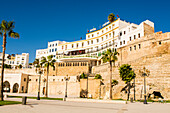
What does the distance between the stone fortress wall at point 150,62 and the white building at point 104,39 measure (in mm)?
3649

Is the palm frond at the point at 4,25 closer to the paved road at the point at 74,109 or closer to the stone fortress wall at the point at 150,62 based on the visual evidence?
the paved road at the point at 74,109

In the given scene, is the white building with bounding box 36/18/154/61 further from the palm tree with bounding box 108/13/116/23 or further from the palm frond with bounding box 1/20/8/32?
the palm frond with bounding box 1/20/8/32

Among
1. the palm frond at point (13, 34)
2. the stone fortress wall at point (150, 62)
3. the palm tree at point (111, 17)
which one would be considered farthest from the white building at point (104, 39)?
the palm frond at point (13, 34)

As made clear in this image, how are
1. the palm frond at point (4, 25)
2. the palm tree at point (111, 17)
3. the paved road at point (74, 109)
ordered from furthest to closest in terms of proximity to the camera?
the palm tree at point (111, 17)
the palm frond at point (4, 25)
the paved road at point (74, 109)

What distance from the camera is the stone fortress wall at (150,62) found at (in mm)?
33375

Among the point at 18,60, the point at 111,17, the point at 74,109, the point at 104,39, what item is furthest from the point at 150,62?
the point at 18,60

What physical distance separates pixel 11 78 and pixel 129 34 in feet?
143

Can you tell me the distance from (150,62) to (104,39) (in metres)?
27.3

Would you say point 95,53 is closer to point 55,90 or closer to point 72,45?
point 72,45

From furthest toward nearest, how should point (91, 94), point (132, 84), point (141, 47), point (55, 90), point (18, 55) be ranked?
point (18, 55) → point (55, 90) → point (141, 47) → point (91, 94) → point (132, 84)

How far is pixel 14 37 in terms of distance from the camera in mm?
26406

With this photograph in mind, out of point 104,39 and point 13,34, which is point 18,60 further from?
point 13,34

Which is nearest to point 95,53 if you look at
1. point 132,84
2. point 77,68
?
point 77,68

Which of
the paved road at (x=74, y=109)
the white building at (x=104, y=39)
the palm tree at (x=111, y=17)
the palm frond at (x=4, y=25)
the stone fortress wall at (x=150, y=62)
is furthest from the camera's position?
the palm tree at (x=111, y=17)
